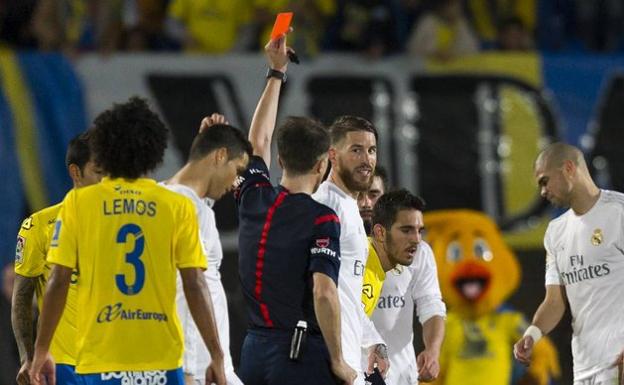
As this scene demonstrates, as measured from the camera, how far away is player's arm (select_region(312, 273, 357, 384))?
6.70m

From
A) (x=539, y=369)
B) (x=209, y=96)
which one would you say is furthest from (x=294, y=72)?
(x=539, y=369)

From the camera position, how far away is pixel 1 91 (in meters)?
12.5

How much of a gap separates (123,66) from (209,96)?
2.67 ft

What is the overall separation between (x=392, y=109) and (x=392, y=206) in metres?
4.66

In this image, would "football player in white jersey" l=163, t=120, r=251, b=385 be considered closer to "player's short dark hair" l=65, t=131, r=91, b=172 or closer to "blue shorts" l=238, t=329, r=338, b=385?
"blue shorts" l=238, t=329, r=338, b=385

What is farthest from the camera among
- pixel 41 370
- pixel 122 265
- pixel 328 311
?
pixel 328 311

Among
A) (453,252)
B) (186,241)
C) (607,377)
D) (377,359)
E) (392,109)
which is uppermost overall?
(392,109)

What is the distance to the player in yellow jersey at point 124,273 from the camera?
6.18 m

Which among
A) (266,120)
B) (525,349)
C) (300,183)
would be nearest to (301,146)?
(300,183)

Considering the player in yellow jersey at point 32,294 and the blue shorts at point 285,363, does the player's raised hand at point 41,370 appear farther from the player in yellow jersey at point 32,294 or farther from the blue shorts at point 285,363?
the blue shorts at point 285,363

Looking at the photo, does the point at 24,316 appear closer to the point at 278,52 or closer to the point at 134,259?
the point at 134,259

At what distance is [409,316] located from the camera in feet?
28.0

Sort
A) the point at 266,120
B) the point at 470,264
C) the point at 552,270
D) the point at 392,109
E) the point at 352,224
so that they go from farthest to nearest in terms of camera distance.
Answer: the point at 392,109 < the point at 470,264 < the point at 552,270 < the point at 266,120 < the point at 352,224

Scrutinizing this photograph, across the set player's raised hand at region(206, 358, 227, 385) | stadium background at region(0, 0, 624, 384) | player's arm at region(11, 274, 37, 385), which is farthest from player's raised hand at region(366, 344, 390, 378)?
stadium background at region(0, 0, 624, 384)
